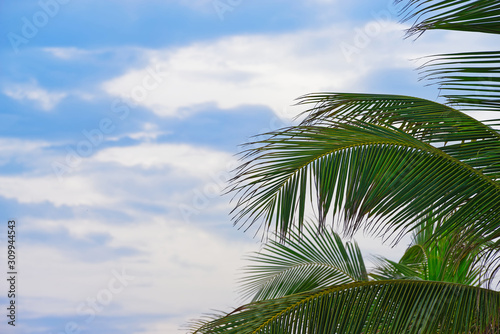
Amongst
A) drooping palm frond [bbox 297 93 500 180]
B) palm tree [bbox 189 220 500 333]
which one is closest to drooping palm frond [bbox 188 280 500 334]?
palm tree [bbox 189 220 500 333]

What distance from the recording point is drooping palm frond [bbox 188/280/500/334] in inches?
145

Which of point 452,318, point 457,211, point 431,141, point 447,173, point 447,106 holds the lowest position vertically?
point 452,318

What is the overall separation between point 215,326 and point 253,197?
3.16 ft

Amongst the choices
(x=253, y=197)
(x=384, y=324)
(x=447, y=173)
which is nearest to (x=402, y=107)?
(x=447, y=173)

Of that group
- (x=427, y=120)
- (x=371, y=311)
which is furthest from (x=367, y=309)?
(x=427, y=120)

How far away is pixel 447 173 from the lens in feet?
12.2

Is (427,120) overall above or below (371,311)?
above

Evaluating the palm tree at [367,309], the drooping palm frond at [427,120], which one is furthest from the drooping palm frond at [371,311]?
the drooping palm frond at [427,120]

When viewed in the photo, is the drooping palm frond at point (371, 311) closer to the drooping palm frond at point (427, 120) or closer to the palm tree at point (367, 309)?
the palm tree at point (367, 309)

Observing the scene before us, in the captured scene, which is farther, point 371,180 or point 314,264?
point 314,264

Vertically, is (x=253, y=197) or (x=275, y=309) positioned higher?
(x=253, y=197)

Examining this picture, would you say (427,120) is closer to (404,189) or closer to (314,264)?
(404,189)

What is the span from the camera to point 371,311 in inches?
156

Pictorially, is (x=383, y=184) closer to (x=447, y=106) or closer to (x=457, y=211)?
(x=457, y=211)
